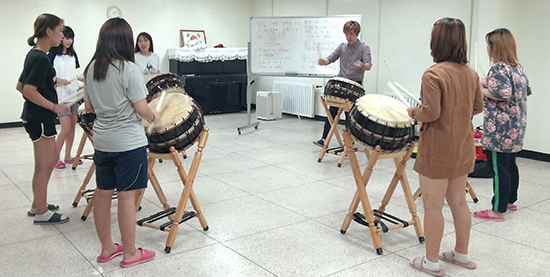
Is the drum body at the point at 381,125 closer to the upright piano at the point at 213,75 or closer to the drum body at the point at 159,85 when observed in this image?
the drum body at the point at 159,85

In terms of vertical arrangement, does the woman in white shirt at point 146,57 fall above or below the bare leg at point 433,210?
above

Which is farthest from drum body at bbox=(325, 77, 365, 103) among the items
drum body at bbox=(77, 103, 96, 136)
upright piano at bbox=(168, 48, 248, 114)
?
upright piano at bbox=(168, 48, 248, 114)

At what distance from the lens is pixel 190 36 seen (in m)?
8.68

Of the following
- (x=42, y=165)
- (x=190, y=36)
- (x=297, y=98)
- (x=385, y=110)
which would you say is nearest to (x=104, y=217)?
(x=42, y=165)

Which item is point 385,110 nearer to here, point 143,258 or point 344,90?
point 143,258

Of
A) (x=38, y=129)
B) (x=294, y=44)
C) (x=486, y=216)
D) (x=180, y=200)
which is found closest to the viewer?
(x=180, y=200)

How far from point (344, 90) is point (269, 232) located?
2.00 metres

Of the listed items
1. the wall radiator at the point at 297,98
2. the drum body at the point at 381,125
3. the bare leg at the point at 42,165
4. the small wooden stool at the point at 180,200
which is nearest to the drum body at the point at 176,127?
the small wooden stool at the point at 180,200

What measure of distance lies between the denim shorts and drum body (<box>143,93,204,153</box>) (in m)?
0.21

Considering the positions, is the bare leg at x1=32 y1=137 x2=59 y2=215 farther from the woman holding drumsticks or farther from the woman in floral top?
the woman in floral top

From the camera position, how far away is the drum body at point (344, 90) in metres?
4.54

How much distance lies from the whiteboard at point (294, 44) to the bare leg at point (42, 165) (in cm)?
387

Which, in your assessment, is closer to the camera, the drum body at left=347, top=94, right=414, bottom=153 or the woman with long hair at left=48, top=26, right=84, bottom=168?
the drum body at left=347, top=94, right=414, bottom=153

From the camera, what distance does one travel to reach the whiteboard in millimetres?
6125
